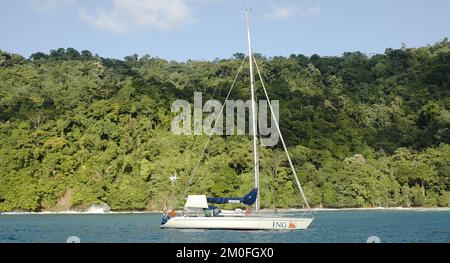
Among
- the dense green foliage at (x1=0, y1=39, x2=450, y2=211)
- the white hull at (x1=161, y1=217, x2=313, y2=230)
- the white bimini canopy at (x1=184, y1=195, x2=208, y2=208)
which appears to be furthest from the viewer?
the dense green foliage at (x1=0, y1=39, x2=450, y2=211)

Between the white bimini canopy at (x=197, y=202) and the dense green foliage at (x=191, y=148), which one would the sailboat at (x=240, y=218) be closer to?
the white bimini canopy at (x=197, y=202)

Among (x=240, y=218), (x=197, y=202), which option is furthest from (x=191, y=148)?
(x=240, y=218)

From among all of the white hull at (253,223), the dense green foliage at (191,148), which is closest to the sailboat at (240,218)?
the white hull at (253,223)

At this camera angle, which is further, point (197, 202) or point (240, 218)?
point (197, 202)

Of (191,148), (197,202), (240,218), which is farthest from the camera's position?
(191,148)

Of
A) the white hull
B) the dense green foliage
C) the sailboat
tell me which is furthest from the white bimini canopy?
the dense green foliage

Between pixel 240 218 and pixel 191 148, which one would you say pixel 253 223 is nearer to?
pixel 240 218

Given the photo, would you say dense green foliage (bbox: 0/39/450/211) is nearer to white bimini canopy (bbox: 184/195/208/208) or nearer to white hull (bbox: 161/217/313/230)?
white bimini canopy (bbox: 184/195/208/208)

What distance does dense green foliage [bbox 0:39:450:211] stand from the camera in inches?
3140

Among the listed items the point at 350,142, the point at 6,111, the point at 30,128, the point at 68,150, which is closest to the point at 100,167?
the point at 68,150

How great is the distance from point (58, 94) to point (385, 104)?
57.4 meters

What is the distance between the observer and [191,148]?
3361 inches

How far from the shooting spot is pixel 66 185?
80.2m

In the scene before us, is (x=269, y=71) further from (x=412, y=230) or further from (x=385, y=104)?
(x=412, y=230)
